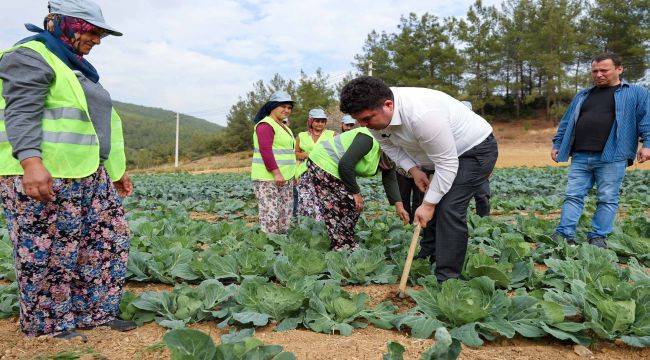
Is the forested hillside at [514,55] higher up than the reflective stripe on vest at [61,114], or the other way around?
the forested hillside at [514,55]

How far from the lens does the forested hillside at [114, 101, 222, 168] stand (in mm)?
46688

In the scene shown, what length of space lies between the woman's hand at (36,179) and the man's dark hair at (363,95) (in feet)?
4.71

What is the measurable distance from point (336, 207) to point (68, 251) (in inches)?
82.2

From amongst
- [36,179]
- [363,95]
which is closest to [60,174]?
[36,179]

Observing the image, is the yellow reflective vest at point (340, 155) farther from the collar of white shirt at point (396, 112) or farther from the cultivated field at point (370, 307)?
the collar of white shirt at point (396, 112)

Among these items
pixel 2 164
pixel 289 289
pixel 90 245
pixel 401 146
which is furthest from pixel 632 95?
pixel 2 164

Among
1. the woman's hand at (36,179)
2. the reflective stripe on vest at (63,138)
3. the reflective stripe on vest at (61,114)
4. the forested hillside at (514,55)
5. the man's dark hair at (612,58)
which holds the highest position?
the forested hillside at (514,55)

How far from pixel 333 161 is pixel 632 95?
2524mm

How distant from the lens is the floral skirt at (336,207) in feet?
12.4

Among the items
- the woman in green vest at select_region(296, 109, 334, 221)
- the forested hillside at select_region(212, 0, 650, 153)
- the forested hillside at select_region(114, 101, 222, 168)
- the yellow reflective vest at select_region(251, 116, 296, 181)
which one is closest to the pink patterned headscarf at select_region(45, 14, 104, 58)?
the yellow reflective vest at select_region(251, 116, 296, 181)

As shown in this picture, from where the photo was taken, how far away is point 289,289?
243 cm

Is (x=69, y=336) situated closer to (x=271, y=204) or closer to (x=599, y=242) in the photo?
(x=271, y=204)

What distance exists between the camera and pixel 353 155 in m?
3.49

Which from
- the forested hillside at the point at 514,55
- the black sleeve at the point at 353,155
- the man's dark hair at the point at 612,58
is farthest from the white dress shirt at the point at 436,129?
the forested hillside at the point at 514,55
